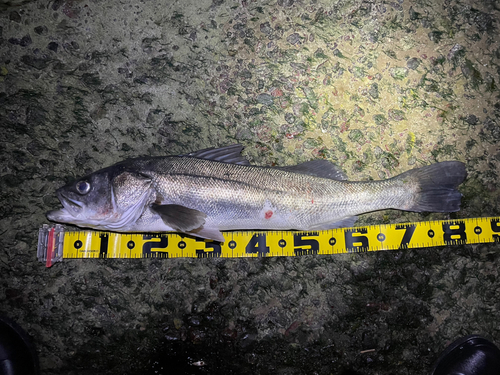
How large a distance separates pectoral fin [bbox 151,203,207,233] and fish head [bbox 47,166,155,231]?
194 millimetres

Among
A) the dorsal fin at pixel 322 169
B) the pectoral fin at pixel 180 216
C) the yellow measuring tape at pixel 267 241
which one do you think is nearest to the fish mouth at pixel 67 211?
the yellow measuring tape at pixel 267 241

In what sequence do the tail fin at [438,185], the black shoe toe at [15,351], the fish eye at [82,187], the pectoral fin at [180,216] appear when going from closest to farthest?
the pectoral fin at [180,216] → the fish eye at [82,187] → the tail fin at [438,185] → the black shoe toe at [15,351]

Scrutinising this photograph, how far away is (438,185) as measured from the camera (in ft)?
10.3

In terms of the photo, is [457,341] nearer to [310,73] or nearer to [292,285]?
[292,285]

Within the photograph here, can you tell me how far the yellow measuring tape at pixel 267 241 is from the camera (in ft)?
10.8

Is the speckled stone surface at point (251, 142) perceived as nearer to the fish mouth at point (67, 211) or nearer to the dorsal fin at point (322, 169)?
the dorsal fin at point (322, 169)

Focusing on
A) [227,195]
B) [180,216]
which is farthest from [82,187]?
[227,195]

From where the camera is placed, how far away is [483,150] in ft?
11.0

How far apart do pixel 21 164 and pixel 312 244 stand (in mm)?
3063

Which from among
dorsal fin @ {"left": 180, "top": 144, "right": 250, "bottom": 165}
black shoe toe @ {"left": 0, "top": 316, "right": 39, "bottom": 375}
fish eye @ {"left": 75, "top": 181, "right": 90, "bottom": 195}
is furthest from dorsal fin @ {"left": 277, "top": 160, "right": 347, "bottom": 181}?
black shoe toe @ {"left": 0, "top": 316, "right": 39, "bottom": 375}

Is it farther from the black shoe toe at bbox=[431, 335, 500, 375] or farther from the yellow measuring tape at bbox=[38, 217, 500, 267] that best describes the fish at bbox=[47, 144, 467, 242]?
the black shoe toe at bbox=[431, 335, 500, 375]

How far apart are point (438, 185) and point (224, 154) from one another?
2026 mm

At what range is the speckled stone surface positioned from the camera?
130 inches

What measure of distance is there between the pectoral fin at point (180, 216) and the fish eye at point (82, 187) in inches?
27.0
